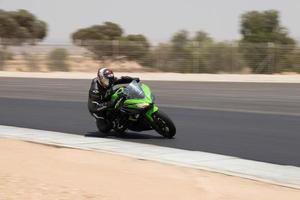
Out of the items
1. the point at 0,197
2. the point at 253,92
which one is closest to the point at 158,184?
the point at 0,197

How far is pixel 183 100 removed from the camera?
2598 cm

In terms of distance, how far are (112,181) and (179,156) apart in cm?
269

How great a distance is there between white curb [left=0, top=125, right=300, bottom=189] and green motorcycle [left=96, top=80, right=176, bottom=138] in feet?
2.03

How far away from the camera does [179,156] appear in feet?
40.7

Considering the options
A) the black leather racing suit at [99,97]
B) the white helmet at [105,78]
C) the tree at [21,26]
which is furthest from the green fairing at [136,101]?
the tree at [21,26]

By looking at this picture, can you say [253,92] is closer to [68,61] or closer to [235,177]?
[235,177]

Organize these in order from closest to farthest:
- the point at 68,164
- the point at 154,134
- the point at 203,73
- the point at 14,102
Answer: the point at 68,164 → the point at 154,134 → the point at 14,102 → the point at 203,73

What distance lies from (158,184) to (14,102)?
1591cm

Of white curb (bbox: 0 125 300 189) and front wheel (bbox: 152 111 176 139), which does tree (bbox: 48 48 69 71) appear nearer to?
white curb (bbox: 0 125 300 189)

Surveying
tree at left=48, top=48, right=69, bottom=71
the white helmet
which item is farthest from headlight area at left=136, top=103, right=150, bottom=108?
tree at left=48, top=48, right=69, bottom=71

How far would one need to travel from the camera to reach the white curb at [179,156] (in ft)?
34.7

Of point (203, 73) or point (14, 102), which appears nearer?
point (14, 102)

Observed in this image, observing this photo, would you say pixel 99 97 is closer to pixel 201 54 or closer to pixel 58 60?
pixel 201 54

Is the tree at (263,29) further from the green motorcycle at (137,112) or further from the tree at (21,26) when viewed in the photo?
the green motorcycle at (137,112)
